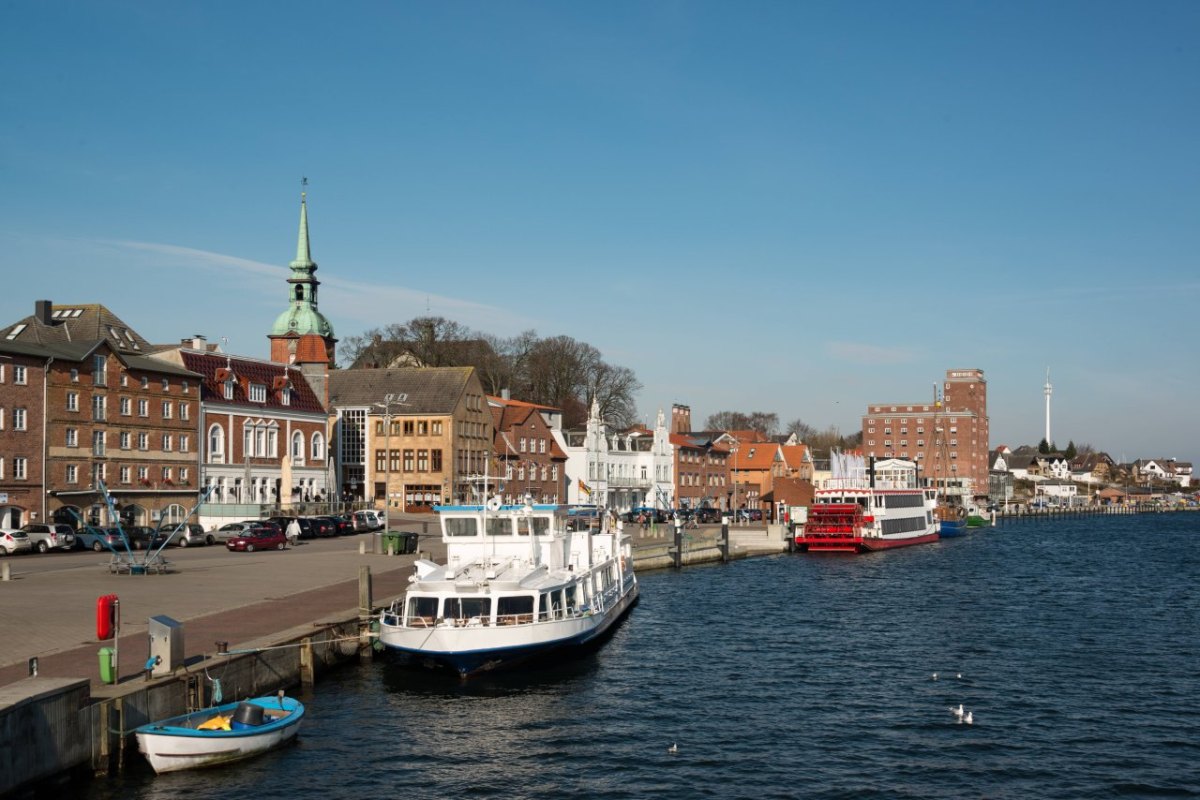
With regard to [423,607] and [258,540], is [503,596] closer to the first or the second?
[423,607]

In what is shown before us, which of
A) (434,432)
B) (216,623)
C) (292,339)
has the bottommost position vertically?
(216,623)

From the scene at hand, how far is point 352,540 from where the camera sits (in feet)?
243

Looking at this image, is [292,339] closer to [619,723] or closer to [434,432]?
[434,432]

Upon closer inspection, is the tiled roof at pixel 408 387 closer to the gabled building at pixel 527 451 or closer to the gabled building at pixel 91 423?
the gabled building at pixel 527 451

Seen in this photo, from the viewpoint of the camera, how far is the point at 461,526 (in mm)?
42344

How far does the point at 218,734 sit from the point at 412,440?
76852 mm

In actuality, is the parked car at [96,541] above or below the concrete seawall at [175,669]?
above

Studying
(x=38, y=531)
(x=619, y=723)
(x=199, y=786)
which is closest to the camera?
(x=199, y=786)

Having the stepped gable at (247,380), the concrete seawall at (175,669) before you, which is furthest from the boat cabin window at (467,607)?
the stepped gable at (247,380)

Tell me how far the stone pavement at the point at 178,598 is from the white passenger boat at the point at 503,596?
10.9 feet

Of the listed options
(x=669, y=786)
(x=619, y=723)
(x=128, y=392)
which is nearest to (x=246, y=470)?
(x=128, y=392)

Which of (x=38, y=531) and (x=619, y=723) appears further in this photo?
(x=38, y=531)

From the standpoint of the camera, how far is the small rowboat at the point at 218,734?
23750 mm

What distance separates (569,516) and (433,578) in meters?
12.0
